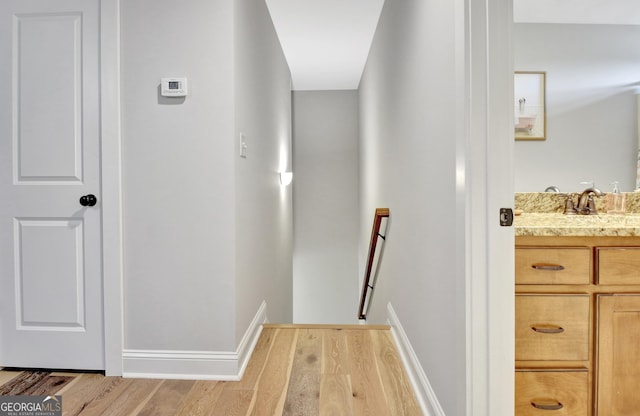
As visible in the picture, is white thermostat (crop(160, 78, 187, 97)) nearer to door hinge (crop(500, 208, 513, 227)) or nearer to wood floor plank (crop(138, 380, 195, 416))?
wood floor plank (crop(138, 380, 195, 416))

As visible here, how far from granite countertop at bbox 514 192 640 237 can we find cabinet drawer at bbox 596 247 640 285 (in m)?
0.06

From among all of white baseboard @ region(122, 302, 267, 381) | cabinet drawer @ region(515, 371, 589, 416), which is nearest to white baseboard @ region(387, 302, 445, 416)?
cabinet drawer @ region(515, 371, 589, 416)

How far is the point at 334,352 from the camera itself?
229 centimetres

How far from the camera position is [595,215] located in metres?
2.00

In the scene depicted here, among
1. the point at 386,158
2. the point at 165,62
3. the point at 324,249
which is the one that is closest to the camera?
the point at 165,62

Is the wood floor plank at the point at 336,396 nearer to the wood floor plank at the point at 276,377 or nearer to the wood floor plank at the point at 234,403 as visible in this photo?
the wood floor plank at the point at 276,377

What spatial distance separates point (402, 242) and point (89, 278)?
1.77 m

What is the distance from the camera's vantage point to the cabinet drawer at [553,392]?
142 centimetres

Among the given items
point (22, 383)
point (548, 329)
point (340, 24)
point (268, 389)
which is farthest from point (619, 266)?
point (340, 24)

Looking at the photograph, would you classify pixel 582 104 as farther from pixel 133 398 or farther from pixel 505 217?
pixel 133 398

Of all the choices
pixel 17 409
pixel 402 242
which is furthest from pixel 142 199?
pixel 402 242

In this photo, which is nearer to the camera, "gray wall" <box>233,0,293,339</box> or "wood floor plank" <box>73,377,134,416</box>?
"wood floor plank" <box>73,377,134,416</box>

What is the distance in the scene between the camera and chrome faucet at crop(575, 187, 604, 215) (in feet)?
6.69

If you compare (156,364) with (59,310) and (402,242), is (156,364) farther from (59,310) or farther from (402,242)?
(402,242)
